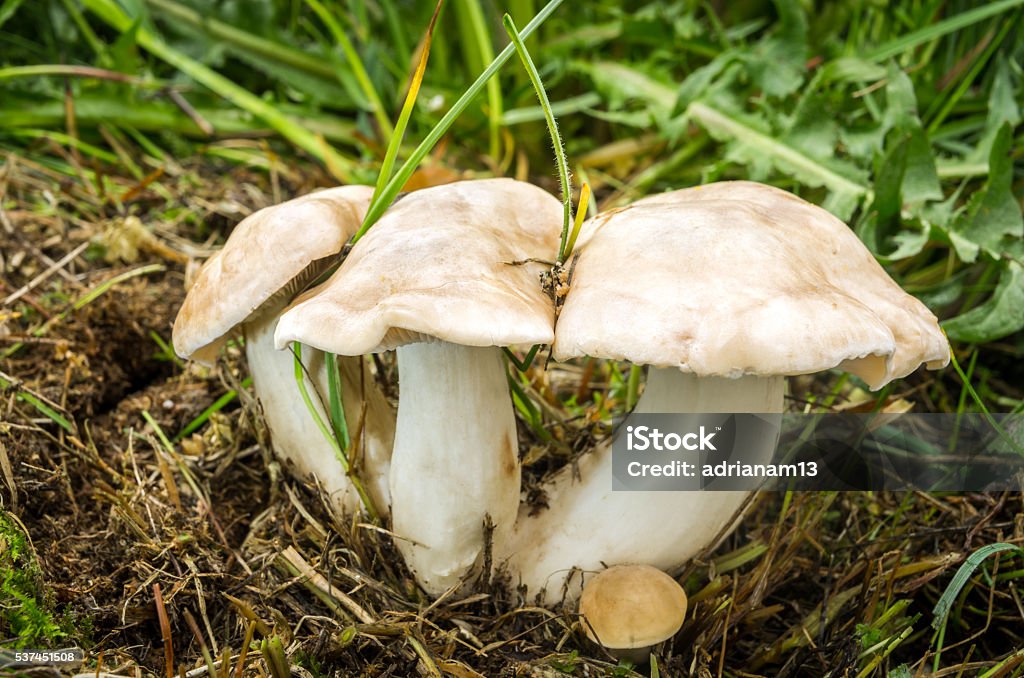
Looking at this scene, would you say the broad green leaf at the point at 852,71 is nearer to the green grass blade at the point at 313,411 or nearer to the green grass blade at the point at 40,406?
the green grass blade at the point at 313,411

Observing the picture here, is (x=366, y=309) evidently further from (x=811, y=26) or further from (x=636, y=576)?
(x=811, y=26)

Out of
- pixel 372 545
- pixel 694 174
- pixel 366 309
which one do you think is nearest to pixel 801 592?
pixel 372 545

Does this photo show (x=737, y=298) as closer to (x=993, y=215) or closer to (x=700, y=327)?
(x=700, y=327)

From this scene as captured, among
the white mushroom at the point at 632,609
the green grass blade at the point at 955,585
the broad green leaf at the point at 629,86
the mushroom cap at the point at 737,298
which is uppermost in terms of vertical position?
the mushroom cap at the point at 737,298

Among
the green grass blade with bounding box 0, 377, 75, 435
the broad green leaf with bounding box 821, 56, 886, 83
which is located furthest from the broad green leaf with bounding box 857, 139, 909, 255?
the green grass blade with bounding box 0, 377, 75, 435

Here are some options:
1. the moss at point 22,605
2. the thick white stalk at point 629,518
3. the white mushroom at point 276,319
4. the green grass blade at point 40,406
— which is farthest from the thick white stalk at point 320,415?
the moss at point 22,605

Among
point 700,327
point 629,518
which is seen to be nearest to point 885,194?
point 629,518
